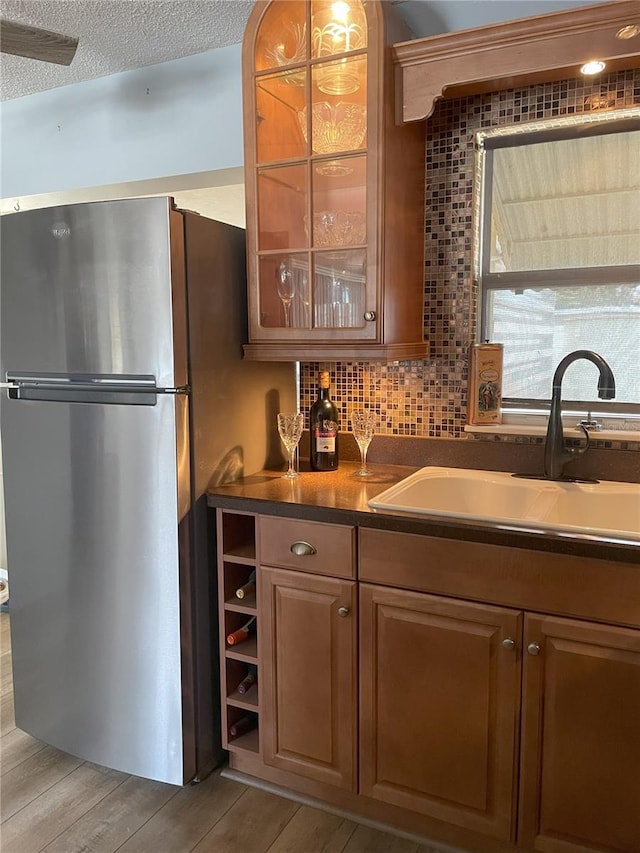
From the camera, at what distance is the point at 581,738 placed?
1.52 metres

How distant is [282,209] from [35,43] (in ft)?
2.75

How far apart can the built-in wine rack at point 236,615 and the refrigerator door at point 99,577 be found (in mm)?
132

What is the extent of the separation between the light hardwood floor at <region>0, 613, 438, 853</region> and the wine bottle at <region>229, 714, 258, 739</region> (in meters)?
0.15

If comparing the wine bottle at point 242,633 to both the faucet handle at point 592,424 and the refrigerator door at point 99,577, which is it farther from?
the faucet handle at point 592,424

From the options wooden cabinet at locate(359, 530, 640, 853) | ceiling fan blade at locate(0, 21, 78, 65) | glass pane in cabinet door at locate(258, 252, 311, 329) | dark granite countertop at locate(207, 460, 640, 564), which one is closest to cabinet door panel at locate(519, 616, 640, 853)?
wooden cabinet at locate(359, 530, 640, 853)

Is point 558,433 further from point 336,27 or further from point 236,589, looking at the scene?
point 336,27

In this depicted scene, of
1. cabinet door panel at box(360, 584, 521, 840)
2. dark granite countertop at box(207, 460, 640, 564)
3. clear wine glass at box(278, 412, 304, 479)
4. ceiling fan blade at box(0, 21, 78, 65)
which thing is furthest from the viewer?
clear wine glass at box(278, 412, 304, 479)

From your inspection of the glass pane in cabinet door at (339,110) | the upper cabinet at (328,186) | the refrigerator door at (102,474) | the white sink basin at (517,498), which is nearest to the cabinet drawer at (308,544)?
the white sink basin at (517,498)

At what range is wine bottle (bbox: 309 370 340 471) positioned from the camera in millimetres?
2176

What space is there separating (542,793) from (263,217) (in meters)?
1.69

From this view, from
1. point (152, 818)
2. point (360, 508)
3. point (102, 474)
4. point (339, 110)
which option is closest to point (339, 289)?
point (339, 110)

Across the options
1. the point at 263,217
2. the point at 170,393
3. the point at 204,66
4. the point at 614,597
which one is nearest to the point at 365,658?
the point at 614,597

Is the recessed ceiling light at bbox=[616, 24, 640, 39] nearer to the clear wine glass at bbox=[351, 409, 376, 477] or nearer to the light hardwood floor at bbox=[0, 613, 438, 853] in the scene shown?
the clear wine glass at bbox=[351, 409, 376, 477]

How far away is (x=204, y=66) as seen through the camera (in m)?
2.46
